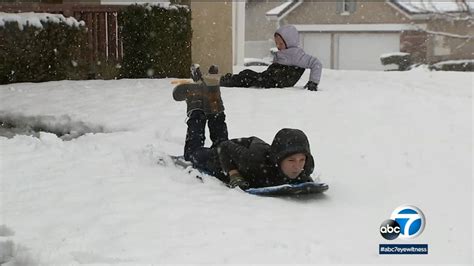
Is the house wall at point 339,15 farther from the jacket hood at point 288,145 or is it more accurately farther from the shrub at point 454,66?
the jacket hood at point 288,145

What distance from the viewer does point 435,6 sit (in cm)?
3538

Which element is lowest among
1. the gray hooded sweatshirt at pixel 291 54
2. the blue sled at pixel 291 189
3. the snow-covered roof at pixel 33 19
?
the blue sled at pixel 291 189

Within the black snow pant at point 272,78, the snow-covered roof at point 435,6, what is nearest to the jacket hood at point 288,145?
the black snow pant at point 272,78

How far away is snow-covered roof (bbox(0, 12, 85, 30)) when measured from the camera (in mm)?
11359

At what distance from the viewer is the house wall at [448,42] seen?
1377 inches

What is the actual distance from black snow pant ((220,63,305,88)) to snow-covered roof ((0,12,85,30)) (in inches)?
128

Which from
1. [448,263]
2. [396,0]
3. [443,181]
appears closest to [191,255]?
[448,263]

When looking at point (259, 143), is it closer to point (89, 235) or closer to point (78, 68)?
point (89, 235)

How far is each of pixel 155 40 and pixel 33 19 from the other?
2451 mm

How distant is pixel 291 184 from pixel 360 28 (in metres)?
33.3

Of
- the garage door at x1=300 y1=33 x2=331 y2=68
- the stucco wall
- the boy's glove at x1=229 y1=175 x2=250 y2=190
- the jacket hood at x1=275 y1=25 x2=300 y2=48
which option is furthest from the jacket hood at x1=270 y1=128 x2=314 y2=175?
the stucco wall

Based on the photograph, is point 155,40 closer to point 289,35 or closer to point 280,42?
point 280,42

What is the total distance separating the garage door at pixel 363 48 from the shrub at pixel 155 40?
24.0 metres

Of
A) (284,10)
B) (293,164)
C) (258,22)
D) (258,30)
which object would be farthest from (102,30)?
Answer: (258,22)
